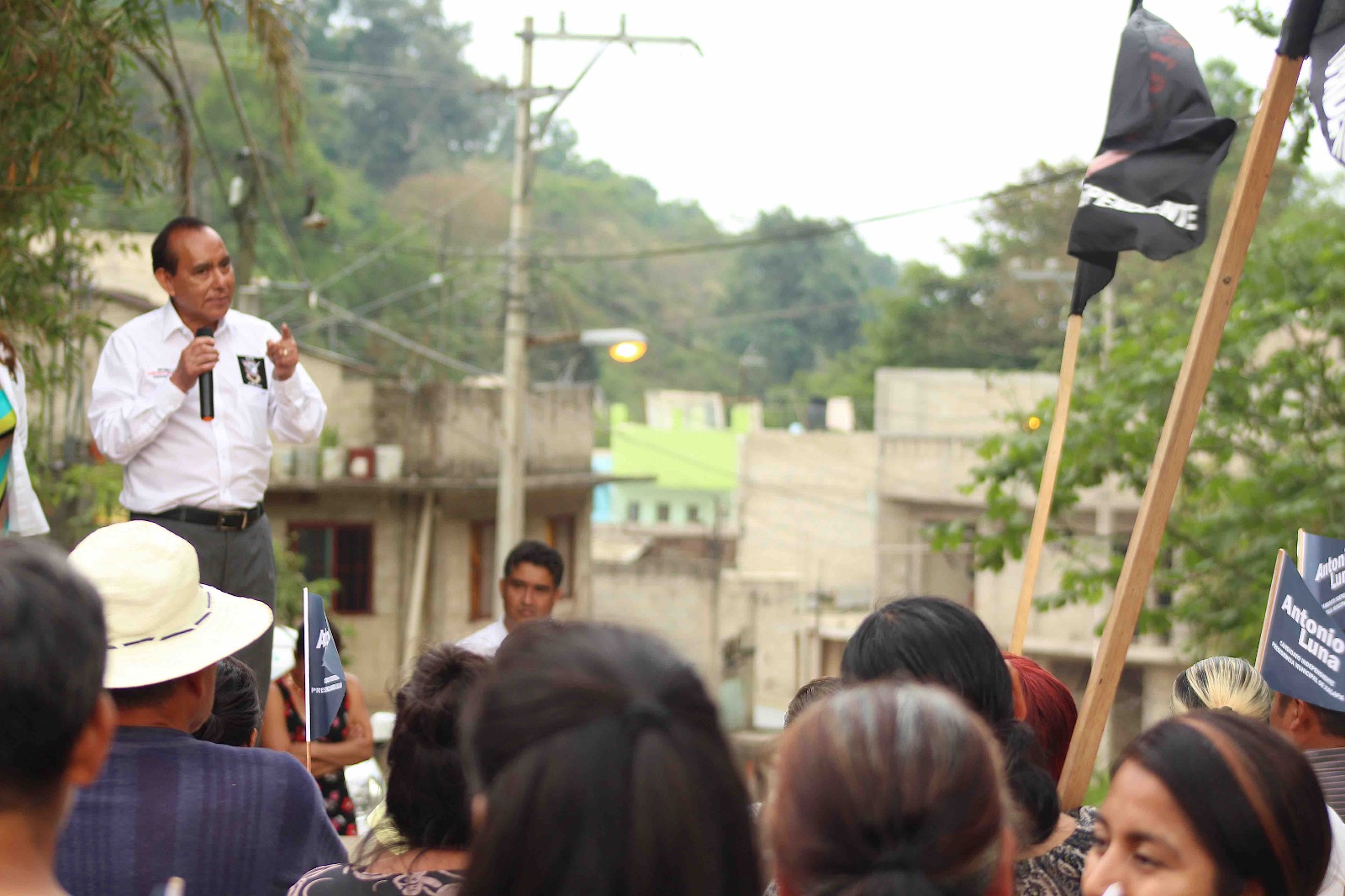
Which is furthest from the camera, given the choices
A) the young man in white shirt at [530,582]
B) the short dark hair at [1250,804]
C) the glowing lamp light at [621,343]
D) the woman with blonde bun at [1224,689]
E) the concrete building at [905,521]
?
the concrete building at [905,521]

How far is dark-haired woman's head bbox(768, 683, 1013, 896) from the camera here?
5.20ft

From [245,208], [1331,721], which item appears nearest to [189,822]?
[1331,721]

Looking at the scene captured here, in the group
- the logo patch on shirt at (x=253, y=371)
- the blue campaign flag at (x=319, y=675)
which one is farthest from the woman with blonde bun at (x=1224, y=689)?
the logo patch on shirt at (x=253, y=371)

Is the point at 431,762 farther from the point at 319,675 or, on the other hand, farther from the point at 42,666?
the point at 319,675

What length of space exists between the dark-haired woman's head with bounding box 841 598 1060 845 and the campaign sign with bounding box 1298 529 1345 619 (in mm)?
1442

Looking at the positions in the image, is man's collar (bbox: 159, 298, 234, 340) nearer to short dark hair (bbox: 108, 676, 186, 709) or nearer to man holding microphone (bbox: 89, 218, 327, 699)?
man holding microphone (bbox: 89, 218, 327, 699)

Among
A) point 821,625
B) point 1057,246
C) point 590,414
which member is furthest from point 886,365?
point 590,414

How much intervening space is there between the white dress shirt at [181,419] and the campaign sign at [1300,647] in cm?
299

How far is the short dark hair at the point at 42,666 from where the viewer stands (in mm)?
1605

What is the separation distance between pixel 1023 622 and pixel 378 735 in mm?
3810

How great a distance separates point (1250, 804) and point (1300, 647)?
1.44m

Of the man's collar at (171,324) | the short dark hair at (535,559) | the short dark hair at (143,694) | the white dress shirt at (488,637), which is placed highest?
the man's collar at (171,324)

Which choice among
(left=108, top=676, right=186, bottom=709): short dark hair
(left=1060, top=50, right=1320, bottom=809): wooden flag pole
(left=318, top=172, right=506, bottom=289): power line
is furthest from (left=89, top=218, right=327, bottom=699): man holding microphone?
(left=318, top=172, right=506, bottom=289): power line

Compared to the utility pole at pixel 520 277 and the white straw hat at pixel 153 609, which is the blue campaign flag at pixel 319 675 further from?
the utility pole at pixel 520 277
